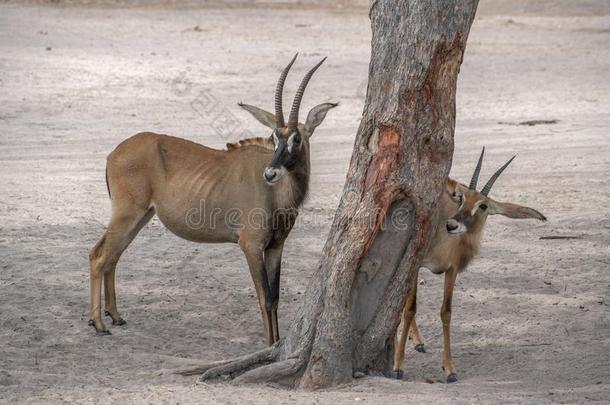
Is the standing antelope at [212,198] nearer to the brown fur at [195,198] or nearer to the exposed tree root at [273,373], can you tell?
the brown fur at [195,198]

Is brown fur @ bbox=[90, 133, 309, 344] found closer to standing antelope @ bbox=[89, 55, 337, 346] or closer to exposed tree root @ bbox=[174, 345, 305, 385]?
standing antelope @ bbox=[89, 55, 337, 346]

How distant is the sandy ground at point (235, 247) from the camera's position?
7117 mm

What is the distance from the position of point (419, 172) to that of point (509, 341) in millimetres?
2024

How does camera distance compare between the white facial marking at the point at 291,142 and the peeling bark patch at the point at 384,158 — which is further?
the white facial marking at the point at 291,142

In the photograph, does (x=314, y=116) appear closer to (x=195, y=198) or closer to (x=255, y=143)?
(x=255, y=143)

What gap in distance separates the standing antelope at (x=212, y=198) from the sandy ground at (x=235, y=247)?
0.49m

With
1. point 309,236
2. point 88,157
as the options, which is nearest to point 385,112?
point 309,236

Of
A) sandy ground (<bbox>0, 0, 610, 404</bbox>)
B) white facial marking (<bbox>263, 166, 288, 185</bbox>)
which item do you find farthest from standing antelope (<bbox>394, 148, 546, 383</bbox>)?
white facial marking (<bbox>263, 166, 288, 185</bbox>)

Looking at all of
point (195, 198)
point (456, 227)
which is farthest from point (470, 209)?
point (195, 198)

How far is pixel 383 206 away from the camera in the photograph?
657 centimetres

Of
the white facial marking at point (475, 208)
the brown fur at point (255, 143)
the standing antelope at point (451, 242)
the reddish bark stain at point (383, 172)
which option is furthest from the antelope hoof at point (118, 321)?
the white facial marking at point (475, 208)

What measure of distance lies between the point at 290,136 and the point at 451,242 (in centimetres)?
141

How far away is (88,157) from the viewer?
1322cm

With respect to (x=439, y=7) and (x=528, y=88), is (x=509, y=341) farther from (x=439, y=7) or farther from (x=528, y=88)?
(x=528, y=88)
